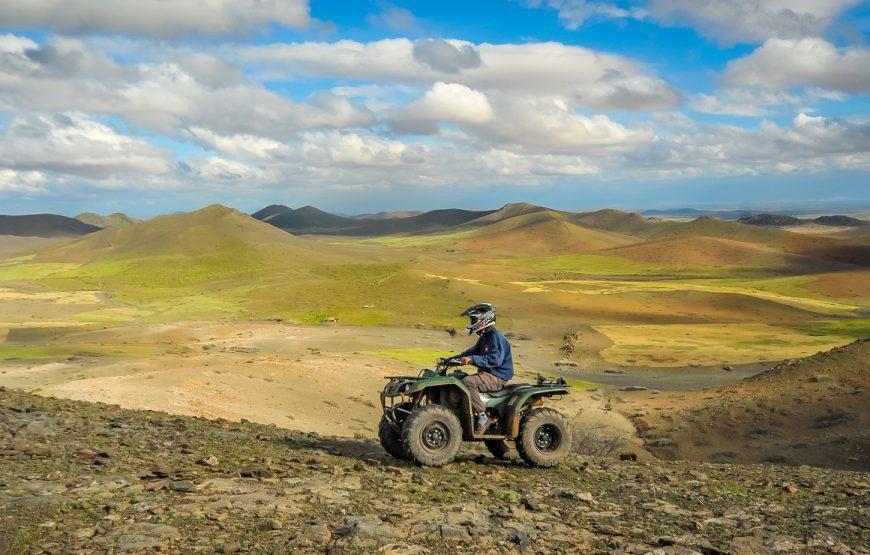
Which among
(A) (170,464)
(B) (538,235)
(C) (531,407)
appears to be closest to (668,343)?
(C) (531,407)

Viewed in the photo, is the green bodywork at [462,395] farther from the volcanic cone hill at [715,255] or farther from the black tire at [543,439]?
the volcanic cone hill at [715,255]

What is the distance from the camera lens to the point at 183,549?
25.3 feet

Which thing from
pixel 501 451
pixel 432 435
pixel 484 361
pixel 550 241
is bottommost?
pixel 501 451

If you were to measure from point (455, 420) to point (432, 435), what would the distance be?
18.7 inches

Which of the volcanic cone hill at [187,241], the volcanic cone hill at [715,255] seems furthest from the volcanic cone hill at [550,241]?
the volcanic cone hill at [187,241]

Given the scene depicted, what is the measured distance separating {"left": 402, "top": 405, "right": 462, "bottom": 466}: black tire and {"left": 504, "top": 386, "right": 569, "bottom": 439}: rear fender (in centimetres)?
98

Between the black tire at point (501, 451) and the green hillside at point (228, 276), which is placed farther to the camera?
the green hillside at point (228, 276)

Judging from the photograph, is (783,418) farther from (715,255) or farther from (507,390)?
(715,255)

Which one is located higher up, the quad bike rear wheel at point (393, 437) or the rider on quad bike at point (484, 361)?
the rider on quad bike at point (484, 361)

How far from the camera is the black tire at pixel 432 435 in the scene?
12125 millimetres

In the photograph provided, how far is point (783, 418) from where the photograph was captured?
891 inches

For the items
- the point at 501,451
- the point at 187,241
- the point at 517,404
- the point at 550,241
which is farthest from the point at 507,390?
the point at 550,241

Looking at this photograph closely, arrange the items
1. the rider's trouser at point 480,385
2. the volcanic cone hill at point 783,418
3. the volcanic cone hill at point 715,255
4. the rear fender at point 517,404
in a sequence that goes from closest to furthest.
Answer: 1. the rider's trouser at point 480,385
2. the rear fender at point 517,404
3. the volcanic cone hill at point 783,418
4. the volcanic cone hill at point 715,255

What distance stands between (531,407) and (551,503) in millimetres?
3074
